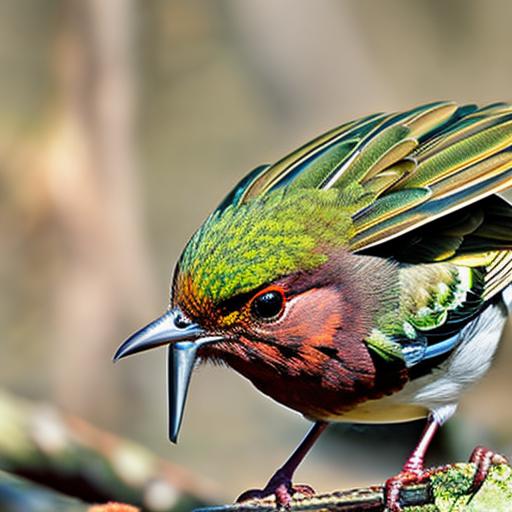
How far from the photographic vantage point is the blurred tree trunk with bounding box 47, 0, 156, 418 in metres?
8.24

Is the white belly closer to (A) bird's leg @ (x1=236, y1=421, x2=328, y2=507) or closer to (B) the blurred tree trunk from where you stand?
(A) bird's leg @ (x1=236, y1=421, x2=328, y2=507)

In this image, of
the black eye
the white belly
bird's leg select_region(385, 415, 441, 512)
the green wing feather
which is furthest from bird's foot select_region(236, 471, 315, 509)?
the black eye

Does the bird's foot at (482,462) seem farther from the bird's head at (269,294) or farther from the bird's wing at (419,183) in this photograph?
the bird's wing at (419,183)

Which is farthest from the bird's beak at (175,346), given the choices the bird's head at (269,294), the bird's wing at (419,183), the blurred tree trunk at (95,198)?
the blurred tree trunk at (95,198)

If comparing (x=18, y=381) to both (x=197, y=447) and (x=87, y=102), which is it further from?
(x=87, y=102)

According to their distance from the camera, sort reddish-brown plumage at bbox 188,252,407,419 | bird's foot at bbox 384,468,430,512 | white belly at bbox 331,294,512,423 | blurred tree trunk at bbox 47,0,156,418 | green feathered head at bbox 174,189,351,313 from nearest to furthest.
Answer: bird's foot at bbox 384,468,430,512 < green feathered head at bbox 174,189,351,313 < reddish-brown plumage at bbox 188,252,407,419 < white belly at bbox 331,294,512,423 < blurred tree trunk at bbox 47,0,156,418

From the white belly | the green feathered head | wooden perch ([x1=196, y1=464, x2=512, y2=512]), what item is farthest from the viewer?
the white belly

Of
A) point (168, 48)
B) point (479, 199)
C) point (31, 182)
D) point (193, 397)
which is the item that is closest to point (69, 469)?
point (479, 199)

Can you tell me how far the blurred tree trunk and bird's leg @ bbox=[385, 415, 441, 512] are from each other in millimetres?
4990

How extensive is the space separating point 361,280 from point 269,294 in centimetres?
34

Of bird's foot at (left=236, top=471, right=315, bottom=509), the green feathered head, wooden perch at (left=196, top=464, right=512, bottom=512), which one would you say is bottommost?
bird's foot at (left=236, top=471, right=315, bottom=509)

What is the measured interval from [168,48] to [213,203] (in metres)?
3.06

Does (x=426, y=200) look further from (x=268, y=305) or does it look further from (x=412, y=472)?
(x=412, y=472)

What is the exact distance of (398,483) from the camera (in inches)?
126
